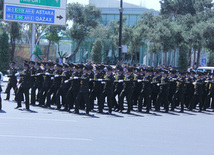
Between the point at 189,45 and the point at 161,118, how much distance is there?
30139mm

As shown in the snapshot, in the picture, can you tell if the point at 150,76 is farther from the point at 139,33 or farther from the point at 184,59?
the point at 139,33

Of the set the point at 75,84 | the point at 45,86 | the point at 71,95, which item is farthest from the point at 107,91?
the point at 45,86

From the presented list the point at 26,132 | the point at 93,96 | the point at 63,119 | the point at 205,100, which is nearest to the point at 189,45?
the point at 205,100

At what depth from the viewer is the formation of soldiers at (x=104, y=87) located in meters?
13.4

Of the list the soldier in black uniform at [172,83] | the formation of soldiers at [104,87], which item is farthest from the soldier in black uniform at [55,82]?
the soldier in black uniform at [172,83]

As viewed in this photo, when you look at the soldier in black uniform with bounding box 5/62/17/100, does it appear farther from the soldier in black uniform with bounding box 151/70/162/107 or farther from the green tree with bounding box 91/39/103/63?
the green tree with bounding box 91/39/103/63

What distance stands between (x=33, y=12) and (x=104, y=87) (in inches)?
581

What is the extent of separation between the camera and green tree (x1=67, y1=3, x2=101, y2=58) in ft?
159

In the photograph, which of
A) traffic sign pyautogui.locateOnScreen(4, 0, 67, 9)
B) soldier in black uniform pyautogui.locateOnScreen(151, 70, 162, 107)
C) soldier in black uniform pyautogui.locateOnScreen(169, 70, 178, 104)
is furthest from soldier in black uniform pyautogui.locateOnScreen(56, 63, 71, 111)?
traffic sign pyautogui.locateOnScreen(4, 0, 67, 9)

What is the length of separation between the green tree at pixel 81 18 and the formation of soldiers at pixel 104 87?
108ft

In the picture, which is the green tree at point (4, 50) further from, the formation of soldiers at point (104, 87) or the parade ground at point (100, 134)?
the parade ground at point (100, 134)

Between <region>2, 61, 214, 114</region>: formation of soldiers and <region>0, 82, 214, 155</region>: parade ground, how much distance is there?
0.79 meters

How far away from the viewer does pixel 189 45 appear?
136 ft

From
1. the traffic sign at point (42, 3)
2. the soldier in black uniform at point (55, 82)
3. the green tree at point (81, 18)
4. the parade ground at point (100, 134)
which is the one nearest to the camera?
the parade ground at point (100, 134)
